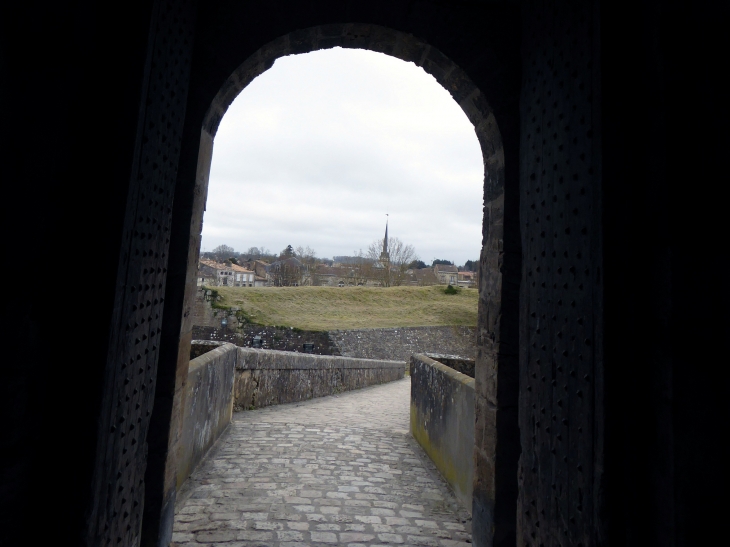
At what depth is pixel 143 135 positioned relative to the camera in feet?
6.40

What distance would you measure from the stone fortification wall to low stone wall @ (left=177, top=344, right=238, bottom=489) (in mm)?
21271

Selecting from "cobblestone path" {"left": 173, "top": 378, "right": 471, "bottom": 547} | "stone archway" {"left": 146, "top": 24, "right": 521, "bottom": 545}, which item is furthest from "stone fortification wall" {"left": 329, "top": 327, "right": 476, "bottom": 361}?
"stone archway" {"left": 146, "top": 24, "right": 521, "bottom": 545}

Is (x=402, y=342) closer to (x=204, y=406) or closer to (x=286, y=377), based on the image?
(x=286, y=377)

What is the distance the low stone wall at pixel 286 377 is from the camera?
6.68 meters

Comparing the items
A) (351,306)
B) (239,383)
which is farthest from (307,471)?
(351,306)

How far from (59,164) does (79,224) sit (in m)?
0.23

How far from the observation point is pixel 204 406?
4133 millimetres

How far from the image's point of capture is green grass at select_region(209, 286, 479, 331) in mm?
29188

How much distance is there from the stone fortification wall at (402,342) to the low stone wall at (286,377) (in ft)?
48.8

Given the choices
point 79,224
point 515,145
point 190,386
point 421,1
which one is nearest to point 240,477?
point 190,386

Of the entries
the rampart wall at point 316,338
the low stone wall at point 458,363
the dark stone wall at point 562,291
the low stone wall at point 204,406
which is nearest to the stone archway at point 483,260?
the dark stone wall at point 562,291

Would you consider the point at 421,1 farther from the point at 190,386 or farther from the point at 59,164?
the point at 190,386

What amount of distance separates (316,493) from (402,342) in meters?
25.9

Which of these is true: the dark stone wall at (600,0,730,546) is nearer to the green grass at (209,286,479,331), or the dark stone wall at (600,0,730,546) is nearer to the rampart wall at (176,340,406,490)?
the rampart wall at (176,340,406,490)
